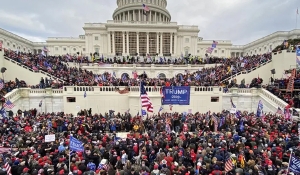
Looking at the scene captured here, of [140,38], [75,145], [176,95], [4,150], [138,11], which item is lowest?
[4,150]

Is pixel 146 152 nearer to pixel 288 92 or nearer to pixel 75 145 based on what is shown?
pixel 75 145

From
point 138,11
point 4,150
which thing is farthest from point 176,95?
point 138,11

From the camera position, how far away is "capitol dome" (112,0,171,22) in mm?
75625

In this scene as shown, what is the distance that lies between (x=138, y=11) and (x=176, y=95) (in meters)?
65.8

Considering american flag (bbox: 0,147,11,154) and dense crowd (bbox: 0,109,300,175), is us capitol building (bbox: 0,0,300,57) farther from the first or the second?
american flag (bbox: 0,147,11,154)

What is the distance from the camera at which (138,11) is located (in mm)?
76125

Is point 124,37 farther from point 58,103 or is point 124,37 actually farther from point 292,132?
point 292,132

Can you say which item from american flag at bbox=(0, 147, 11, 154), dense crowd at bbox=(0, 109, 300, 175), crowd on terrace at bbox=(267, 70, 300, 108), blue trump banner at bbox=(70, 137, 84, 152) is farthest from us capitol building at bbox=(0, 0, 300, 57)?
blue trump banner at bbox=(70, 137, 84, 152)

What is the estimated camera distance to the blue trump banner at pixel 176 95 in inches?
739

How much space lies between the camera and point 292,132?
13.7m

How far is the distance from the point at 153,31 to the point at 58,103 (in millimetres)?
41909

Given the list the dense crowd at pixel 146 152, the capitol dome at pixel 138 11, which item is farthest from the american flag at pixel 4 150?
the capitol dome at pixel 138 11

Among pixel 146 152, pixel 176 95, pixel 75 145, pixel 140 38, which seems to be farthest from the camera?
pixel 140 38

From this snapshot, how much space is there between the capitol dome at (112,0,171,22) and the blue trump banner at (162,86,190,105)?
207 feet
